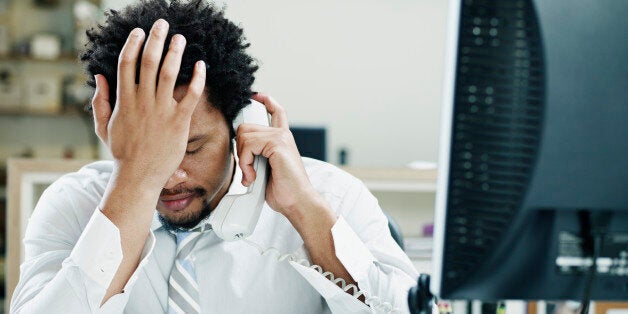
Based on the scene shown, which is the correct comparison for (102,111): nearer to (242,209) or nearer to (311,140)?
(242,209)

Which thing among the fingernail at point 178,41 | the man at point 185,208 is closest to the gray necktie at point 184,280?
the man at point 185,208

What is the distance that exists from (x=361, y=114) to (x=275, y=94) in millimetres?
537

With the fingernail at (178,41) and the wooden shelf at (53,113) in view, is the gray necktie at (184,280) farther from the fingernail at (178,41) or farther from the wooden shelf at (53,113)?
the wooden shelf at (53,113)

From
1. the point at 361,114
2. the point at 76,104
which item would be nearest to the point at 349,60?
the point at 361,114

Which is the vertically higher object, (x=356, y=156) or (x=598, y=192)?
(x=598, y=192)

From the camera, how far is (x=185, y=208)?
105 centimetres

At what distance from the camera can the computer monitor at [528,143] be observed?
56 cm

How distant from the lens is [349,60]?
13.1ft

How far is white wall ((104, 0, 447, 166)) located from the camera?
398cm

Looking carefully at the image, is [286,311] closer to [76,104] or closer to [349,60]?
[349,60]

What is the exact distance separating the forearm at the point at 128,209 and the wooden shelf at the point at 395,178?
1.40 meters

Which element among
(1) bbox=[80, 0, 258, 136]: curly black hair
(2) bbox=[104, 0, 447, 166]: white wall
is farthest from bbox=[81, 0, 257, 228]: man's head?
(2) bbox=[104, 0, 447, 166]: white wall

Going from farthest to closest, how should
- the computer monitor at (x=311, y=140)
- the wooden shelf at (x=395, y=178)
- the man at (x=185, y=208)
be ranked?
the computer monitor at (x=311, y=140)
the wooden shelf at (x=395, y=178)
the man at (x=185, y=208)

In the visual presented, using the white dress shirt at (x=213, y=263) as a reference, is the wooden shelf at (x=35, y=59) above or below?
above
